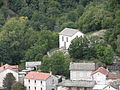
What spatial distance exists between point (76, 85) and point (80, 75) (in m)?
3.36

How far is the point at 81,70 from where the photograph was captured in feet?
230

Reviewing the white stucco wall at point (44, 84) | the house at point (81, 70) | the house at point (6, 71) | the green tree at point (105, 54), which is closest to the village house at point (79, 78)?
the house at point (81, 70)

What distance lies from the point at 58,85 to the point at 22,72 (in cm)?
639

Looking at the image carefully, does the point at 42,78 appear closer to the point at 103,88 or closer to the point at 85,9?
the point at 103,88

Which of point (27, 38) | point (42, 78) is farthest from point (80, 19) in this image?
point (42, 78)

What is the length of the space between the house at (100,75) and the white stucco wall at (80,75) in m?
1.06

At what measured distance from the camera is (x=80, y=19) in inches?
3516

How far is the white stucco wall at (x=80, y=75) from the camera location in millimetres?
69812

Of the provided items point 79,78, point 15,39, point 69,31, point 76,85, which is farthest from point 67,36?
point 76,85

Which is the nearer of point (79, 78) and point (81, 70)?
point (81, 70)

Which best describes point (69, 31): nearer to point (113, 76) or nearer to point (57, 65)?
point (57, 65)

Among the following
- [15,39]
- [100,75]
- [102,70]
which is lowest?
[100,75]

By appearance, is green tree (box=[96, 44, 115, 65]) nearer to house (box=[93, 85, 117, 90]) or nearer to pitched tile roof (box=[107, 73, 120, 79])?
pitched tile roof (box=[107, 73, 120, 79])

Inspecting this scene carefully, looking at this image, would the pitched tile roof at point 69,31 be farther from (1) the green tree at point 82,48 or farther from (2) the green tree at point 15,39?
(2) the green tree at point 15,39
